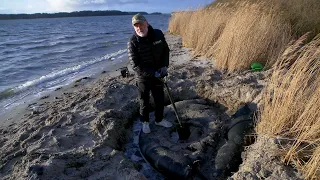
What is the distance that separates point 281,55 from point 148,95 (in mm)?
3497

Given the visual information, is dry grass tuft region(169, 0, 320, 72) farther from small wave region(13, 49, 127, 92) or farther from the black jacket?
small wave region(13, 49, 127, 92)

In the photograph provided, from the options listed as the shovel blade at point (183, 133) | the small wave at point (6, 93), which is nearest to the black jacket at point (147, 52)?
the shovel blade at point (183, 133)

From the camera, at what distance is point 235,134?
15.2ft

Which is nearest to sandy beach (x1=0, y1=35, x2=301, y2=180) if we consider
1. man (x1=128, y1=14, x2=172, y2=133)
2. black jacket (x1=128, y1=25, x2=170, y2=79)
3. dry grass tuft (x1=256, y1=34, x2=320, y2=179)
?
dry grass tuft (x1=256, y1=34, x2=320, y2=179)

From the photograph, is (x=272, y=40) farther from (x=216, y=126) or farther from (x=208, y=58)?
(x=216, y=126)

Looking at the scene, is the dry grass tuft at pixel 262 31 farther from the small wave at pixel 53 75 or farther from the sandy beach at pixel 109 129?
the small wave at pixel 53 75

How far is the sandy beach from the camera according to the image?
388cm

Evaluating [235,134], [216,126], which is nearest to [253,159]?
[235,134]

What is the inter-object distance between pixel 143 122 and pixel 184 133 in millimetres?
839

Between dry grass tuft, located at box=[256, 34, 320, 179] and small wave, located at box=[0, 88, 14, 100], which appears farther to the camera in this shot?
small wave, located at box=[0, 88, 14, 100]

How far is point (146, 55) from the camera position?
4.95 metres

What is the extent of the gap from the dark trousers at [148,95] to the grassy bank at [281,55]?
1875mm

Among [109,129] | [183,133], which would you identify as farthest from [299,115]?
[109,129]

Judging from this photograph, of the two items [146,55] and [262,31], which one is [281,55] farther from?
[146,55]
